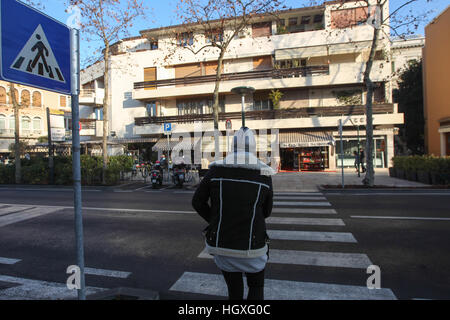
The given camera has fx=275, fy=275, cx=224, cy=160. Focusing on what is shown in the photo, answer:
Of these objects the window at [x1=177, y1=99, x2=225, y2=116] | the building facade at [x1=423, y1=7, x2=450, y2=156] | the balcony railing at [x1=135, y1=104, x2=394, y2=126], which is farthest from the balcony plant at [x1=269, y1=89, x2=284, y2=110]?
the building facade at [x1=423, y1=7, x2=450, y2=156]

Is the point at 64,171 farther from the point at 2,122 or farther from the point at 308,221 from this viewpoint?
the point at 2,122

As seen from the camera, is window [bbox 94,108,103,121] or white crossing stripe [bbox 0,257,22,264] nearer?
white crossing stripe [bbox 0,257,22,264]

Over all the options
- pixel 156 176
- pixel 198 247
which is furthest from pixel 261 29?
pixel 198 247

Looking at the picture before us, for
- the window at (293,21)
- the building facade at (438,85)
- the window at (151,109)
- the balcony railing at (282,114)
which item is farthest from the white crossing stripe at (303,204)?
the window at (293,21)

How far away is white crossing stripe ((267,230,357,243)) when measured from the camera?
5203mm

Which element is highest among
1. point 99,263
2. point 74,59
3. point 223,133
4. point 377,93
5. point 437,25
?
point 437,25

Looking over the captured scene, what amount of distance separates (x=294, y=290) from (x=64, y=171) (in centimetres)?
1602

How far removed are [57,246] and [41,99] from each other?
40.5 meters

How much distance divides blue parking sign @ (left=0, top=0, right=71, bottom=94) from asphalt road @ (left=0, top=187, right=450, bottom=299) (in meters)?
2.61

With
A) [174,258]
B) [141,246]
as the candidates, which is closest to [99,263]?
[141,246]

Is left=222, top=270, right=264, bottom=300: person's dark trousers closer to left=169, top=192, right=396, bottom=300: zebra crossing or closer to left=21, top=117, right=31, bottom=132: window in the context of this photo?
left=169, top=192, right=396, bottom=300: zebra crossing
